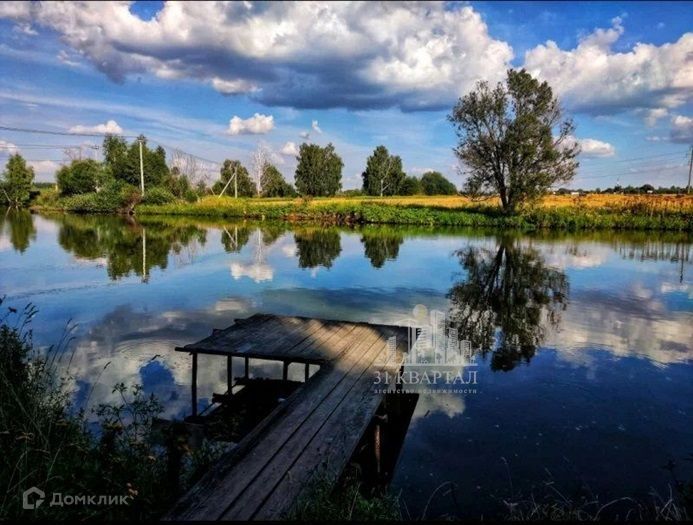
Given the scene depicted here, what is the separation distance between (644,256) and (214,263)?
1938cm

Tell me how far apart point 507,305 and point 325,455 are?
9.56 m

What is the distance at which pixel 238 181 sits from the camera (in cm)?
7888

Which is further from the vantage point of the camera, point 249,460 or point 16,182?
point 16,182

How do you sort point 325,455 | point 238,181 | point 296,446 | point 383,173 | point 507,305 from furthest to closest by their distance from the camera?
point 383,173 → point 238,181 → point 507,305 → point 296,446 → point 325,455

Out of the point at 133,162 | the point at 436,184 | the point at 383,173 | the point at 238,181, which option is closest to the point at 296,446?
the point at 133,162

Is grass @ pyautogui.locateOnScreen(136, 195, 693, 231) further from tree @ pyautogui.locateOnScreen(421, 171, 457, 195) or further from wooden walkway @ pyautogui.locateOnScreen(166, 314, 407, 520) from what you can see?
tree @ pyautogui.locateOnScreen(421, 171, 457, 195)

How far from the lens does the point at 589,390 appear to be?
23.8 ft

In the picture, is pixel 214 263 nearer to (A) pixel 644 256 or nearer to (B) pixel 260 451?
(B) pixel 260 451

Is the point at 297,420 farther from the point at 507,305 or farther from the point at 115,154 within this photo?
the point at 115,154

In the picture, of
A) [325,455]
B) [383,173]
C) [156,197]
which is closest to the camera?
[325,455]

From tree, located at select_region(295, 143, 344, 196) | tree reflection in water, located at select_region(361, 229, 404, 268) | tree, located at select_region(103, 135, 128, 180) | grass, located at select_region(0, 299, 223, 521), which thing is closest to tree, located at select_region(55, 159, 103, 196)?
tree, located at select_region(103, 135, 128, 180)

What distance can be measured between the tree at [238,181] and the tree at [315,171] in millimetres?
10044

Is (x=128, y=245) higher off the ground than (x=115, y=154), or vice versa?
(x=115, y=154)

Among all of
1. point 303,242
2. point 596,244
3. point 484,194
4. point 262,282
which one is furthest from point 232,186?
point 262,282
